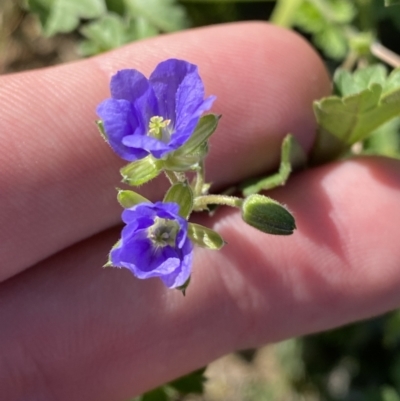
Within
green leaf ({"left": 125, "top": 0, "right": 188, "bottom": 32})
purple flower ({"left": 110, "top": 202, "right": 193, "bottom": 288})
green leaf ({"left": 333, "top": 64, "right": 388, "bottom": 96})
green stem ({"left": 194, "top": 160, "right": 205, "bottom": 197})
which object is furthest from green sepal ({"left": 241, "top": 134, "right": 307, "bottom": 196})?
green leaf ({"left": 125, "top": 0, "right": 188, "bottom": 32})

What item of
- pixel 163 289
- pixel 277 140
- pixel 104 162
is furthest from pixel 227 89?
pixel 163 289

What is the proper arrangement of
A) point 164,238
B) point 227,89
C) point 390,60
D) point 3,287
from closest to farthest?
point 164,238 → point 3,287 → point 227,89 → point 390,60

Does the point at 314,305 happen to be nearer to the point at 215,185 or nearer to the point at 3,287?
the point at 215,185

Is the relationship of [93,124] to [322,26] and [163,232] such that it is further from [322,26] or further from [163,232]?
[322,26]

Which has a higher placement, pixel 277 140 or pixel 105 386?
pixel 277 140

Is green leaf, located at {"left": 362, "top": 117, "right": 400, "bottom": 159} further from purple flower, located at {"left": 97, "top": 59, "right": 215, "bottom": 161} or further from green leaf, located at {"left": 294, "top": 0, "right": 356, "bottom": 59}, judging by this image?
purple flower, located at {"left": 97, "top": 59, "right": 215, "bottom": 161}
